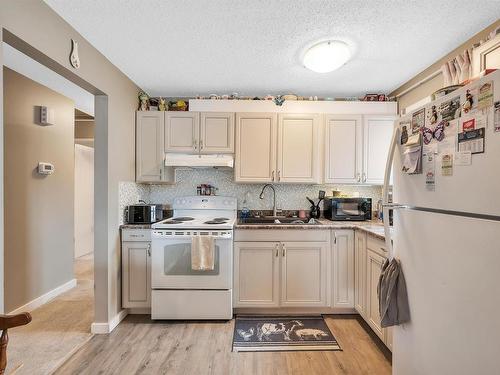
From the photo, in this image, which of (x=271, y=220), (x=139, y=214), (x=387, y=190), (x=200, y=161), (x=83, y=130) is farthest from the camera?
(x=83, y=130)

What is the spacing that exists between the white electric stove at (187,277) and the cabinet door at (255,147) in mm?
704

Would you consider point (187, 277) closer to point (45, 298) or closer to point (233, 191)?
point (233, 191)

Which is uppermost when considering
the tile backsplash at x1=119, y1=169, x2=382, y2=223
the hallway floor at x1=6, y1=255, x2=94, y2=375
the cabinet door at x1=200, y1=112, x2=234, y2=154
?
the cabinet door at x1=200, y1=112, x2=234, y2=154

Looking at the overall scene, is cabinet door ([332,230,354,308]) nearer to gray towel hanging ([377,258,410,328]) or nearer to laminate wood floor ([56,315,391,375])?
laminate wood floor ([56,315,391,375])

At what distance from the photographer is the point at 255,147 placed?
9.59 feet

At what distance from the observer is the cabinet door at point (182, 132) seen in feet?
9.60

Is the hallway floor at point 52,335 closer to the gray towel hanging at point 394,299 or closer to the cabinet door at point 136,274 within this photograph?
the cabinet door at point 136,274

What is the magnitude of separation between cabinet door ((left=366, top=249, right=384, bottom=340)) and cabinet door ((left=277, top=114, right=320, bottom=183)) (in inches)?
41.9

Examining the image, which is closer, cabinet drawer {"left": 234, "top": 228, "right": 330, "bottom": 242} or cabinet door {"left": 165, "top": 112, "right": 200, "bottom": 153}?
cabinet drawer {"left": 234, "top": 228, "right": 330, "bottom": 242}

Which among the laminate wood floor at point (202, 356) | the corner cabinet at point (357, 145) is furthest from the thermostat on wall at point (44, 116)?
the corner cabinet at point (357, 145)

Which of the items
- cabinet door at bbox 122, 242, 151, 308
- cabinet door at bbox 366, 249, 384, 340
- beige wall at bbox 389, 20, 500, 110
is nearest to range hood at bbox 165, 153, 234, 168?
cabinet door at bbox 122, 242, 151, 308

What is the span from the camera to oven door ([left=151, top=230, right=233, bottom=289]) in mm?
2496

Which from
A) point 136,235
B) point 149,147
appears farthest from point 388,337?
point 149,147

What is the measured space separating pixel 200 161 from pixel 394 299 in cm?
212
